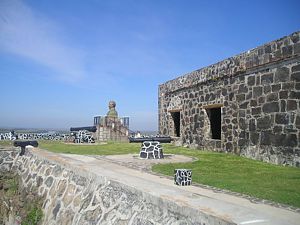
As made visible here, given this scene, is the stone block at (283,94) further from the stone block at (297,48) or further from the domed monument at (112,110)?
the domed monument at (112,110)

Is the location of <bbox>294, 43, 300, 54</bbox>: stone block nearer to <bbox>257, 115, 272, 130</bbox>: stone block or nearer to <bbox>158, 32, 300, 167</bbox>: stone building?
<bbox>158, 32, 300, 167</bbox>: stone building

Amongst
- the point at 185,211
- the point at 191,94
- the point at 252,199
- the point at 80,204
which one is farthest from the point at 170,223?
the point at 191,94

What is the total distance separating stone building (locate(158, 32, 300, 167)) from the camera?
844 centimetres

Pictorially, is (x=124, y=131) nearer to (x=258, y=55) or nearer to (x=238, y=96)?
(x=238, y=96)

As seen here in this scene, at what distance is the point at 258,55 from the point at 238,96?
1.65m

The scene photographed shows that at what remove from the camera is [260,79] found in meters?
9.68

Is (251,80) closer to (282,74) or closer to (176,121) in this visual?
(282,74)

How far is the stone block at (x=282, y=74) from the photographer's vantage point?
Answer: 8.57 m

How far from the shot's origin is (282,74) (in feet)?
28.6

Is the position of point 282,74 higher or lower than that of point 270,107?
higher

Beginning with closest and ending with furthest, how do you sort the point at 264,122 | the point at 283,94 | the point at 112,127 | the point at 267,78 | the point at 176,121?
the point at 283,94, the point at 267,78, the point at 264,122, the point at 176,121, the point at 112,127

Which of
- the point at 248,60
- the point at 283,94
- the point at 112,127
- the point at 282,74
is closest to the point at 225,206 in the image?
the point at 283,94

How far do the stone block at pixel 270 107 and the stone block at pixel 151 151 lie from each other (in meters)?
3.41

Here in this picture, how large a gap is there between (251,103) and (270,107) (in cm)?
95
